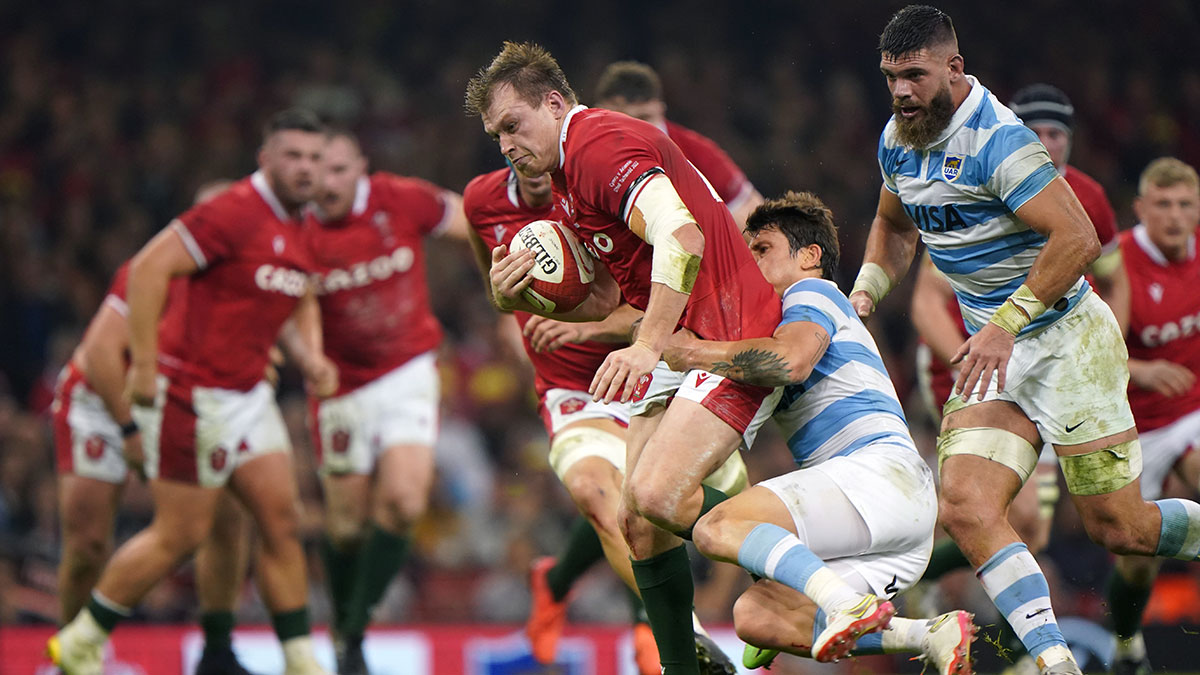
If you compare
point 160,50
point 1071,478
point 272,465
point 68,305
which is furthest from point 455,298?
point 1071,478

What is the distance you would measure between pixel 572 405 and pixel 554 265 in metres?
1.36

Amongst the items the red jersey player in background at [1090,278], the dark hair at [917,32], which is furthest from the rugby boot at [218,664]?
the dark hair at [917,32]

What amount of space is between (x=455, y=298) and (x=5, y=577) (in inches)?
190

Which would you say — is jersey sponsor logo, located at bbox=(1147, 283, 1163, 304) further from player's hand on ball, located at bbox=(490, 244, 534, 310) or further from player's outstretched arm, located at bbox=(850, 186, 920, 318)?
player's hand on ball, located at bbox=(490, 244, 534, 310)

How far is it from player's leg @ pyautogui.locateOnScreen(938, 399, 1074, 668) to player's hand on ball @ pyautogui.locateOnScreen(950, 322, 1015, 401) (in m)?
0.44

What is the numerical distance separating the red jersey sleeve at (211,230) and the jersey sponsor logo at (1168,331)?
16.1 ft

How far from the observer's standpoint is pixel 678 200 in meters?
4.38

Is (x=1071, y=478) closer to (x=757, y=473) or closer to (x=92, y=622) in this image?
(x=92, y=622)

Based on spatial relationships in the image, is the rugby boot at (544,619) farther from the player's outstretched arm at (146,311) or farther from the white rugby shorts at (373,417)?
the player's outstretched arm at (146,311)

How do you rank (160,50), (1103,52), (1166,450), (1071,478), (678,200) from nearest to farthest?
(678,200), (1071,478), (1166,450), (1103,52), (160,50)

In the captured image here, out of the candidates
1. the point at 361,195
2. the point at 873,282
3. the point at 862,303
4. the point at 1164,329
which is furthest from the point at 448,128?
the point at 862,303

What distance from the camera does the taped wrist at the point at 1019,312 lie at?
14.9 ft

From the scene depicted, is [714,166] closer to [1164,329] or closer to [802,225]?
[802,225]

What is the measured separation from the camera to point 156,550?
707cm
